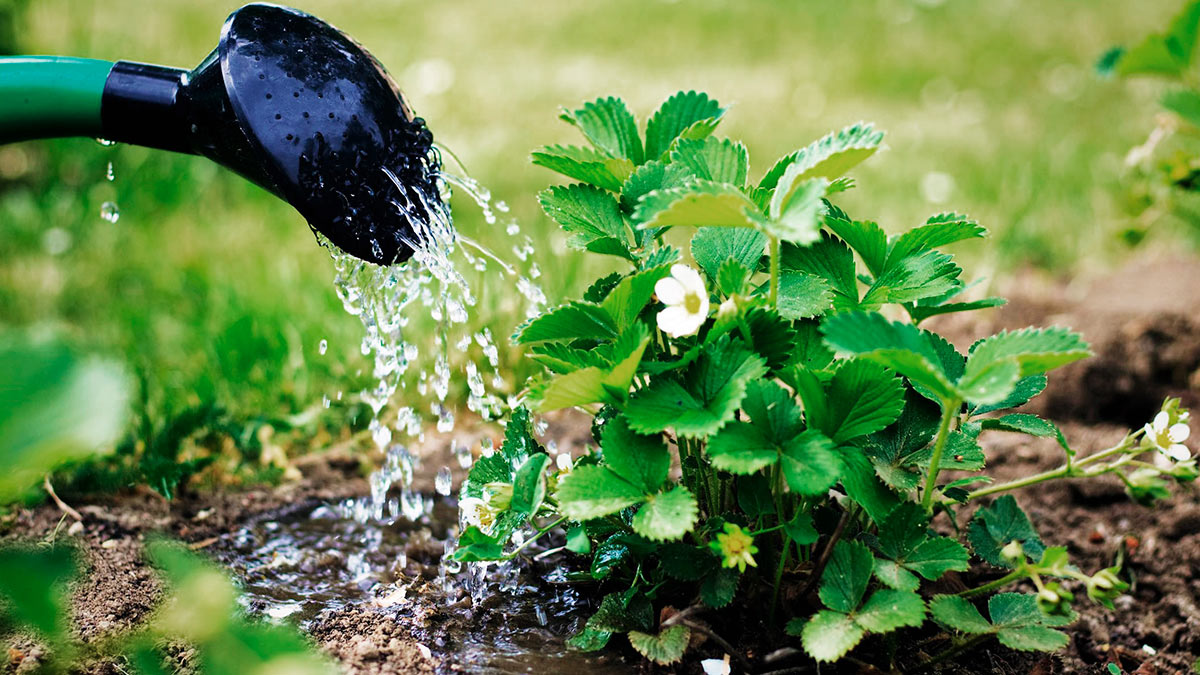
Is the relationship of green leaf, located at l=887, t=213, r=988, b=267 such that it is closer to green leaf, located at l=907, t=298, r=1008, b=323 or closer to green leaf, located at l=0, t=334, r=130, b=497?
green leaf, located at l=907, t=298, r=1008, b=323

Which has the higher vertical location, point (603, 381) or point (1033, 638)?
point (603, 381)

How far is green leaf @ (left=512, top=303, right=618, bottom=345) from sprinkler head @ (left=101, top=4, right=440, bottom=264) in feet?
1.03

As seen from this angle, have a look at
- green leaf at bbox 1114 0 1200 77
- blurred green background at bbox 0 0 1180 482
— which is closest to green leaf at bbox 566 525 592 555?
blurred green background at bbox 0 0 1180 482

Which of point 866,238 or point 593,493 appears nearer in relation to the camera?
point 593,493

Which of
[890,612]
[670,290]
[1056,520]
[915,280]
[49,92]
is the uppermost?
[49,92]

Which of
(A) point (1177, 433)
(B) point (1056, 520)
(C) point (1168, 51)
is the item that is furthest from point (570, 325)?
(C) point (1168, 51)

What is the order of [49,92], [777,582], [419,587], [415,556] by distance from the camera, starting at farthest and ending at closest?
[415,556]
[419,587]
[49,92]
[777,582]

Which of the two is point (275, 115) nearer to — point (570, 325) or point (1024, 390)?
point (570, 325)

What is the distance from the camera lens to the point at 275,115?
1.38 meters

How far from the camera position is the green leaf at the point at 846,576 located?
1.21m

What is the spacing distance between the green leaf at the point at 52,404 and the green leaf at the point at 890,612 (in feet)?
2.68

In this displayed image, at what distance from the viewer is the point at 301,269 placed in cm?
319

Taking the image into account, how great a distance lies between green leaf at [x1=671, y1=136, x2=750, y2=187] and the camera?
1.36m

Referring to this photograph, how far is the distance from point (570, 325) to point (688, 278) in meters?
0.16
